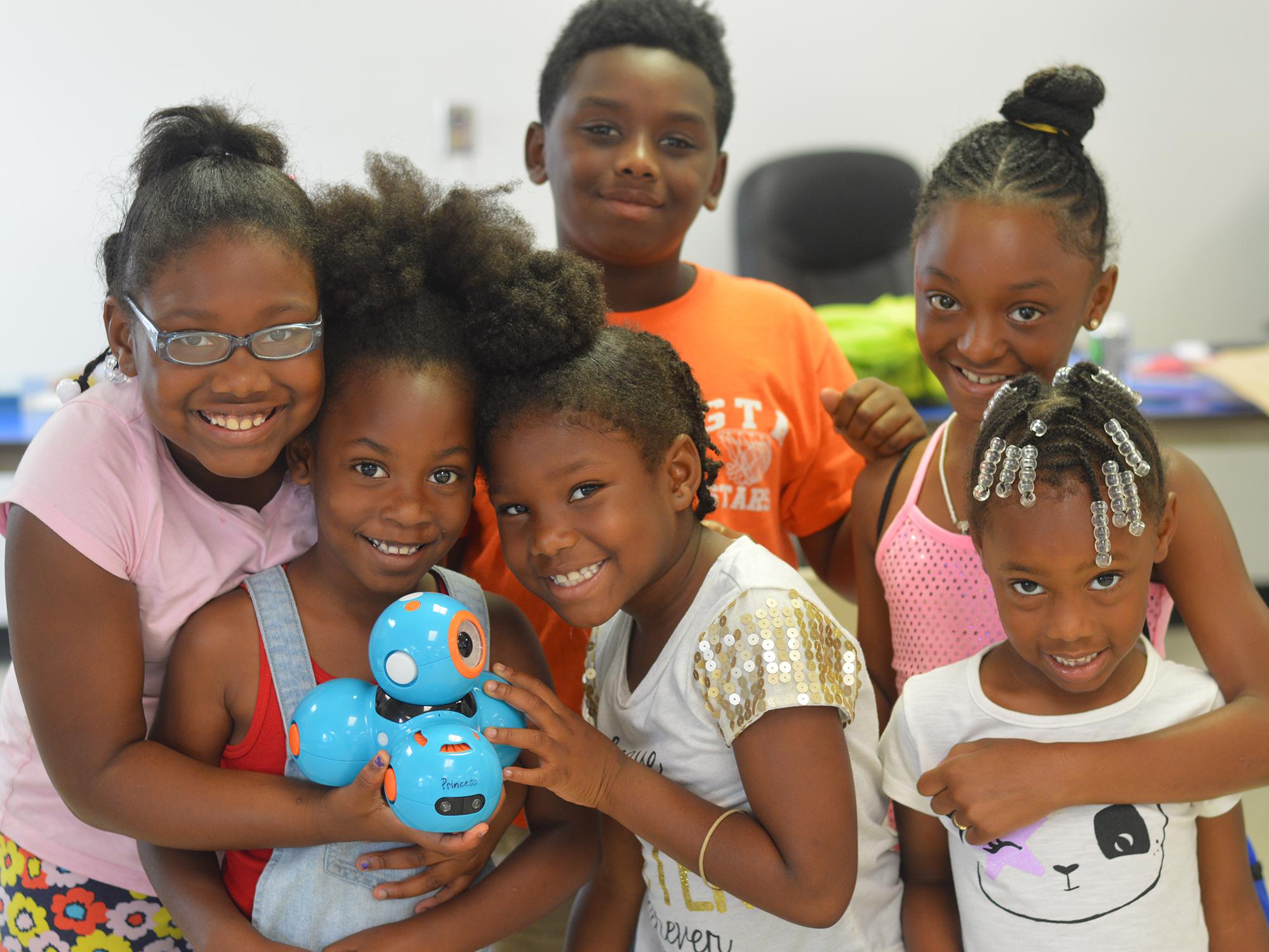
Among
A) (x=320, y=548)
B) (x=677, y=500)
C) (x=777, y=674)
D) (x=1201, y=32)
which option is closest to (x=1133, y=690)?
(x=777, y=674)

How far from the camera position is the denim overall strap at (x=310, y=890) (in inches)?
51.2

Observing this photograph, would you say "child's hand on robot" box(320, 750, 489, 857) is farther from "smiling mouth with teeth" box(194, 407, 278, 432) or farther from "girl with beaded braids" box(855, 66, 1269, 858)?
"girl with beaded braids" box(855, 66, 1269, 858)

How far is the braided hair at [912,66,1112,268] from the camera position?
1479 millimetres

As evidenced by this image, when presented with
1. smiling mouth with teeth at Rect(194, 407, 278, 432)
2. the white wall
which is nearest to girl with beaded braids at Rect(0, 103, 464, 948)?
smiling mouth with teeth at Rect(194, 407, 278, 432)

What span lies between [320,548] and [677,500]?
44cm

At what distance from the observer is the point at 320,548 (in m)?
1.41

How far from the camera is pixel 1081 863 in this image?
1.30 m

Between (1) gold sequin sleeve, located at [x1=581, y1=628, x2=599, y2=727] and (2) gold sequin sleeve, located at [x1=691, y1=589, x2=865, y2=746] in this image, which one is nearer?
(2) gold sequin sleeve, located at [x1=691, y1=589, x2=865, y2=746]

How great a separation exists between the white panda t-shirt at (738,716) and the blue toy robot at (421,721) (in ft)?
0.67

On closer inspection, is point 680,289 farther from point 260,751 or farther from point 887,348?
point 887,348

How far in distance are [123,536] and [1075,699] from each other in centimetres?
110

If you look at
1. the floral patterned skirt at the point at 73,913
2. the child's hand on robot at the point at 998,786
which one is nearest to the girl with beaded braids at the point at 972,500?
the child's hand on robot at the point at 998,786

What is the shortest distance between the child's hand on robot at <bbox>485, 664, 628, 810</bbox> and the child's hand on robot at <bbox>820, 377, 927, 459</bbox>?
0.66 metres

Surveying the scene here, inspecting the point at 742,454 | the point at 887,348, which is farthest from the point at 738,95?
the point at 742,454
